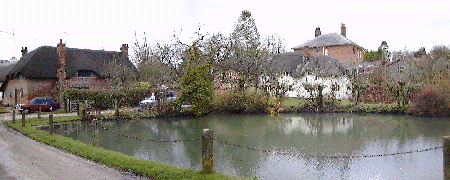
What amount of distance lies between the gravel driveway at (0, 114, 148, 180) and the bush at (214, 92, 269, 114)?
1742 cm

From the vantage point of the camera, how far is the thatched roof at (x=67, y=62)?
34.2 meters

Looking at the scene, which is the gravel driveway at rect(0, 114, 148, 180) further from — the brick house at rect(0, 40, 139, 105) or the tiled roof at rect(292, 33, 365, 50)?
the tiled roof at rect(292, 33, 365, 50)

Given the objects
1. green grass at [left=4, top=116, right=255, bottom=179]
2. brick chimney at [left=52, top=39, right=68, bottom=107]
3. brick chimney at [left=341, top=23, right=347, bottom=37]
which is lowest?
green grass at [left=4, top=116, right=255, bottom=179]

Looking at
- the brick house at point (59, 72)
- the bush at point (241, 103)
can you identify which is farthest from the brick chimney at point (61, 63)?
the bush at point (241, 103)

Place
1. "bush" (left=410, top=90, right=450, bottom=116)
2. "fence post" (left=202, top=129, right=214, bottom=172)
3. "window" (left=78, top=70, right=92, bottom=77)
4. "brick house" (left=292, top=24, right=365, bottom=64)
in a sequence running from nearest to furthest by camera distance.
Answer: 1. "fence post" (left=202, top=129, right=214, bottom=172)
2. "bush" (left=410, top=90, right=450, bottom=116)
3. "window" (left=78, top=70, right=92, bottom=77)
4. "brick house" (left=292, top=24, right=365, bottom=64)

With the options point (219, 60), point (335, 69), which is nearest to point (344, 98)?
point (335, 69)

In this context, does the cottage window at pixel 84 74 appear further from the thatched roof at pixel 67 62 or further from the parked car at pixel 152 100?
the parked car at pixel 152 100

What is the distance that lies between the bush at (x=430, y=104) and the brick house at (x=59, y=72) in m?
26.0

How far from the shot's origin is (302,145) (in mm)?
14977

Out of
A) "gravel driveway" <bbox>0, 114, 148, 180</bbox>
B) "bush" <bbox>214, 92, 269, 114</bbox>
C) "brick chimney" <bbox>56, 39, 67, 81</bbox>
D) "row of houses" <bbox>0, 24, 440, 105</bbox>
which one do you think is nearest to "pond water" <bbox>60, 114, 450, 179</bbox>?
"gravel driveway" <bbox>0, 114, 148, 180</bbox>

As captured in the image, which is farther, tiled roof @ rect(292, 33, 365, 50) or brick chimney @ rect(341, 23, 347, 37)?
brick chimney @ rect(341, 23, 347, 37)

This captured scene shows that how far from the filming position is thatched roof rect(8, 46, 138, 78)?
34156 millimetres

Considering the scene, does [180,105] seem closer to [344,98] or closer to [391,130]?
[391,130]

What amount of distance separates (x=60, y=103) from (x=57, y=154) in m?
23.6
